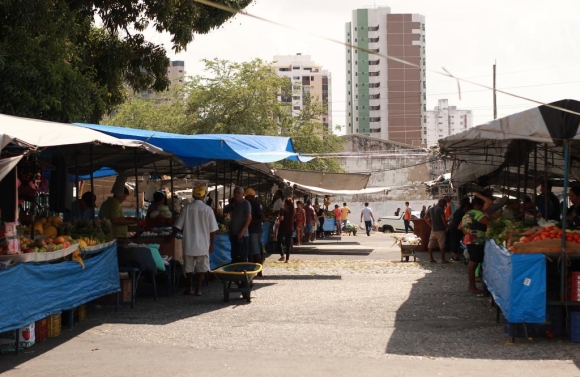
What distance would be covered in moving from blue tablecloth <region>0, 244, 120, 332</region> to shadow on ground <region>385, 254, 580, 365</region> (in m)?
3.98

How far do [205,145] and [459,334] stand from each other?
596 cm

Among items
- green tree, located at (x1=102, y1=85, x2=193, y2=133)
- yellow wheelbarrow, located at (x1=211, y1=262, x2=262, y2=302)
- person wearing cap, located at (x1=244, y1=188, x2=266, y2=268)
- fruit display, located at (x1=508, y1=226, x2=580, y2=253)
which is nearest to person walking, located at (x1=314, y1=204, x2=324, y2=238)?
green tree, located at (x1=102, y1=85, x2=193, y2=133)

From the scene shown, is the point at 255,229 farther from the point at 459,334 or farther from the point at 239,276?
the point at 459,334

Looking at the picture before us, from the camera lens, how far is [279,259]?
2408 cm

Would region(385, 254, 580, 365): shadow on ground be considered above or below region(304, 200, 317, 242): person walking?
below

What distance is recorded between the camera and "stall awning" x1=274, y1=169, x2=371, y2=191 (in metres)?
30.0

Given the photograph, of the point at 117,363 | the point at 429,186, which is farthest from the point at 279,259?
the point at 117,363

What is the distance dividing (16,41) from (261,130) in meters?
30.0

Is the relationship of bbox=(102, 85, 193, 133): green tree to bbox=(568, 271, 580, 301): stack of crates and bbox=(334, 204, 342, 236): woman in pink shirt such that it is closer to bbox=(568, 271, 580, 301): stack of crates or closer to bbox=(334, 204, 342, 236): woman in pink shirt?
bbox=(334, 204, 342, 236): woman in pink shirt

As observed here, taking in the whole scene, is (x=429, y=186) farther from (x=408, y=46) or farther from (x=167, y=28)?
(x=408, y=46)

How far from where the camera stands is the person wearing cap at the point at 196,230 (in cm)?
1412

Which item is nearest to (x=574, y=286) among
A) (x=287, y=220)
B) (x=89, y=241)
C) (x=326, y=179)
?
(x=89, y=241)

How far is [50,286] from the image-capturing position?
33.0 ft

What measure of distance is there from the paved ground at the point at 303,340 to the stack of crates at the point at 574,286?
1.82 ft
